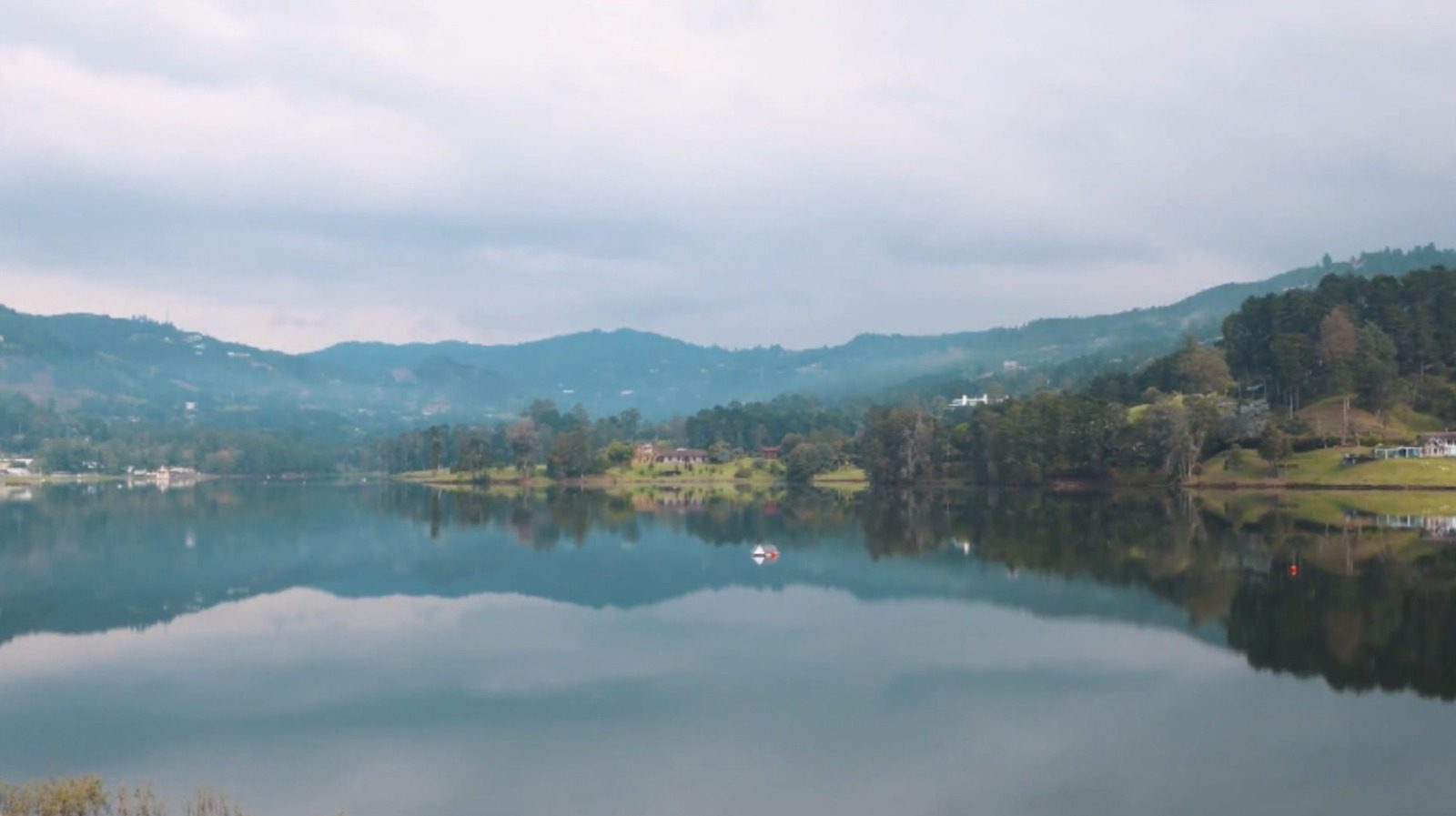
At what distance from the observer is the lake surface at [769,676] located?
19484mm

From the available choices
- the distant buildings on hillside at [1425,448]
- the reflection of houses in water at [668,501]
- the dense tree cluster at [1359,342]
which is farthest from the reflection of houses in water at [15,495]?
the distant buildings on hillside at [1425,448]

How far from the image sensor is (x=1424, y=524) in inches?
2286

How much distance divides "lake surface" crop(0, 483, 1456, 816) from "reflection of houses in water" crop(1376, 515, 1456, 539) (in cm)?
82

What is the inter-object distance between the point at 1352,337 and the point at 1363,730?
274 ft

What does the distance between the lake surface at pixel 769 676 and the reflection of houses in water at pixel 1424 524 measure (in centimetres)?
82

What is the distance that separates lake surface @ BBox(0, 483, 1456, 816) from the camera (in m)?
19.5

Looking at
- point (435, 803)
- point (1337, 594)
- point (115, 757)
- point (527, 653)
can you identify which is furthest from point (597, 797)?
point (1337, 594)

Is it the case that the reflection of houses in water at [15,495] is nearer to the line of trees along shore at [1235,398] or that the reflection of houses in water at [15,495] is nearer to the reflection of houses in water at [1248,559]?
the line of trees along shore at [1235,398]

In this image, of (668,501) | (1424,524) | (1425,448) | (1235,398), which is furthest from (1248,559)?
(1235,398)

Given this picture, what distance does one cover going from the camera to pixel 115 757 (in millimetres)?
21516

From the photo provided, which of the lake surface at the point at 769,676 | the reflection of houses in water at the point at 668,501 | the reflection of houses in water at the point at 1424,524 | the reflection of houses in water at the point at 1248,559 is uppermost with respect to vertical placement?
the lake surface at the point at 769,676

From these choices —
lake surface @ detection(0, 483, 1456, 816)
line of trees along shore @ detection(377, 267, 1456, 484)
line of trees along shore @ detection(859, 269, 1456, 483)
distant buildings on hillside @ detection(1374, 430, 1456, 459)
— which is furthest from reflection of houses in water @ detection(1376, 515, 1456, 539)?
line of trees along shore @ detection(377, 267, 1456, 484)

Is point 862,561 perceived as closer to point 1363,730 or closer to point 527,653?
point 527,653

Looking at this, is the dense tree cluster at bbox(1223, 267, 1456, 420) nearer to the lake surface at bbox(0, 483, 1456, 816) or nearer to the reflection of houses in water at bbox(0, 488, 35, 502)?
the lake surface at bbox(0, 483, 1456, 816)
